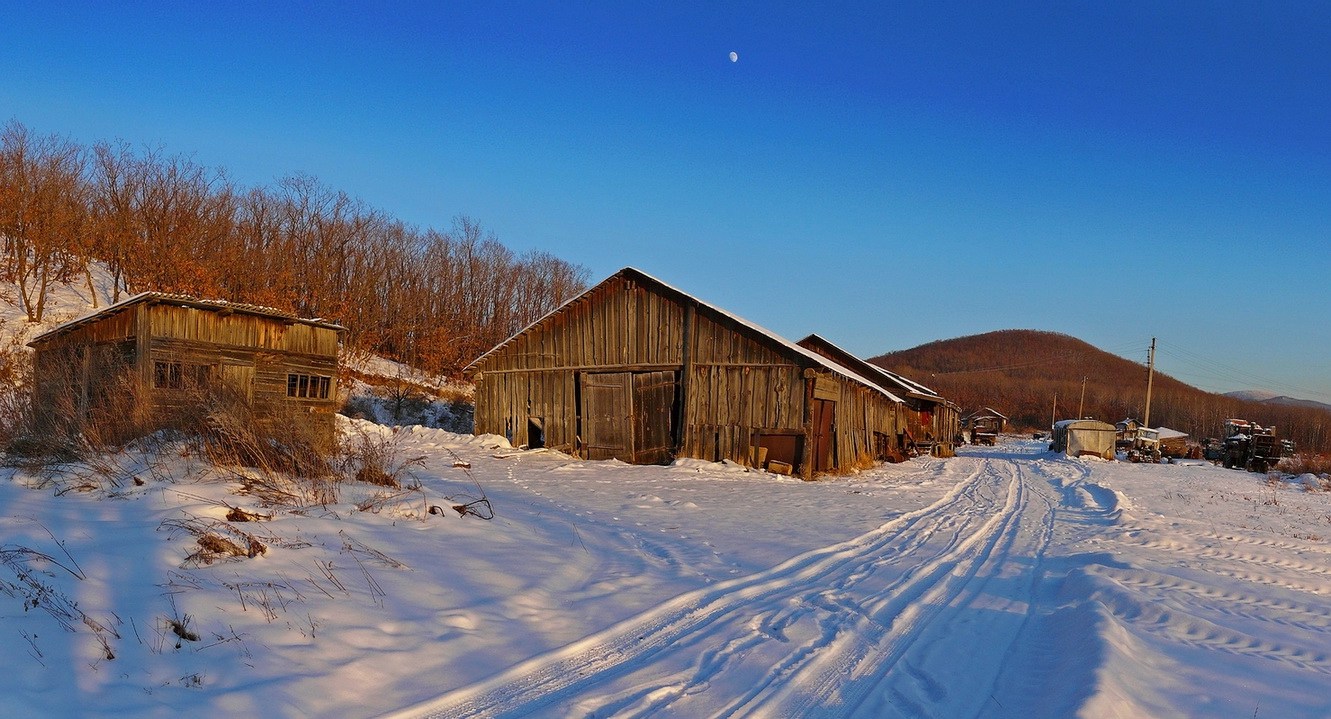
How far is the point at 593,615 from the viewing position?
6.30 meters

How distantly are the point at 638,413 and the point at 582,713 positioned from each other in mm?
19175

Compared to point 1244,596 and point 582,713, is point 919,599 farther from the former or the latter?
point 582,713

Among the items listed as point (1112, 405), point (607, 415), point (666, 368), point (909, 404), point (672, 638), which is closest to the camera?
point (672, 638)

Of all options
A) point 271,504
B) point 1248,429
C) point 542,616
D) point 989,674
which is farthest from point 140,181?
point 1248,429

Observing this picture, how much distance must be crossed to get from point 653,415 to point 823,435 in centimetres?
524

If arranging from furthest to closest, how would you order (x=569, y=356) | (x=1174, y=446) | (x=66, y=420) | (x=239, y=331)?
(x=1174, y=446)
(x=569, y=356)
(x=239, y=331)
(x=66, y=420)

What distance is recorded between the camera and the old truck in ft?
122

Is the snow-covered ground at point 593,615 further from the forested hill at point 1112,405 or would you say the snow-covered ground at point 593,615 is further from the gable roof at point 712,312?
the forested hill at point 1112,405

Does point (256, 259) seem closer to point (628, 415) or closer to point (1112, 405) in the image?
point (628, 415)

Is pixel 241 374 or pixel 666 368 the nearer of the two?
pixel 241 374

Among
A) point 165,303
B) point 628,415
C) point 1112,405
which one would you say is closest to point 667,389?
point 628,415

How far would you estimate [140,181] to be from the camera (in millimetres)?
38438

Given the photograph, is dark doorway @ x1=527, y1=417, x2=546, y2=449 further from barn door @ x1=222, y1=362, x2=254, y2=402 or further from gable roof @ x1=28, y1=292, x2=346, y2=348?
barn door @ x1=222, y1=362, x2=254, y2=402

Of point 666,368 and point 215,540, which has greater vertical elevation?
point 666,368
